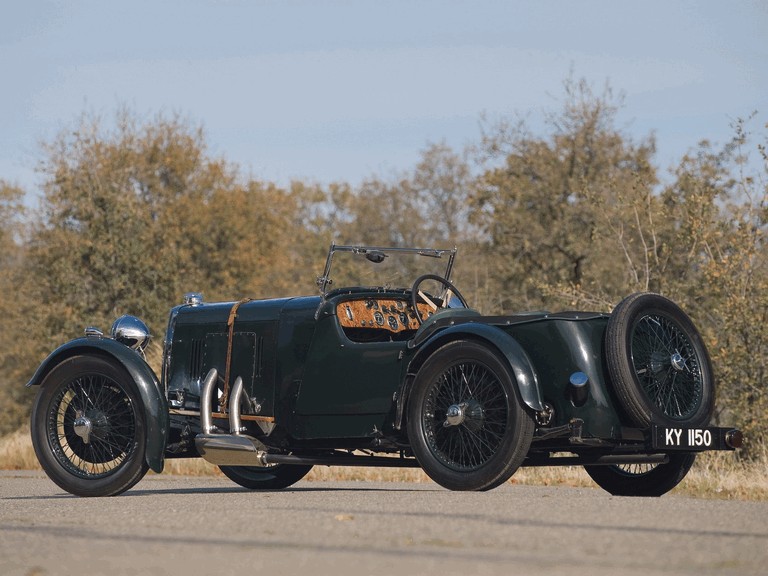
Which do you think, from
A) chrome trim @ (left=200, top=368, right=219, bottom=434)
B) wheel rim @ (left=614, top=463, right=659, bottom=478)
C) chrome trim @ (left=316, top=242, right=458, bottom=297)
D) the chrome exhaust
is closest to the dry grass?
wheel rim @ (left=614, top=463, right=659, bottom=478)

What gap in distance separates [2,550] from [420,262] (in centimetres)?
3131

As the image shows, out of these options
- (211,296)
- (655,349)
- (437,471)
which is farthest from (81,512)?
(211,296)

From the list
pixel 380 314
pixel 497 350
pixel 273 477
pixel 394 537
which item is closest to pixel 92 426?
pixel 273 477

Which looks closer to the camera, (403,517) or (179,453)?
(403,517)

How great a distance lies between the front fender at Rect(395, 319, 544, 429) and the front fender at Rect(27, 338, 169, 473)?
75.4 inches

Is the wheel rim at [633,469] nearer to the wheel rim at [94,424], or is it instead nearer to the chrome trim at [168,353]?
the wheel rim at [94,424]

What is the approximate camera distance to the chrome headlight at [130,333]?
11.2 meters

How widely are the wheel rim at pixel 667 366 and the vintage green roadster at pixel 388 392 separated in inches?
0.5

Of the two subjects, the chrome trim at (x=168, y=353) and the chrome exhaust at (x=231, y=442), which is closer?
the chrome exhaust at (x=231, y=442)

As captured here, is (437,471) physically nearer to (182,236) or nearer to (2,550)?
(2,550)

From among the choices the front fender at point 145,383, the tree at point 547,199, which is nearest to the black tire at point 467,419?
the front fender at point 145,383

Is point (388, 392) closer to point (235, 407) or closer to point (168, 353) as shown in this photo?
point (235, 407)

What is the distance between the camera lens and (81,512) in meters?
7.81

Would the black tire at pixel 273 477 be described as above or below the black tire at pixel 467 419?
below
